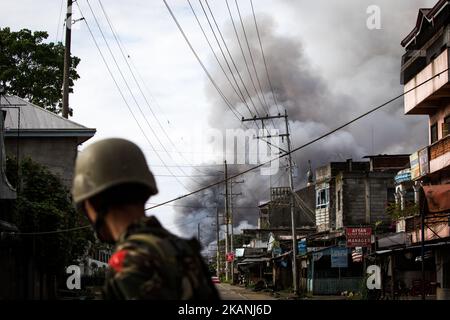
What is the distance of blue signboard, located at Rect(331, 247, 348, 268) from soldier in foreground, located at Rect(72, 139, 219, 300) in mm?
36569

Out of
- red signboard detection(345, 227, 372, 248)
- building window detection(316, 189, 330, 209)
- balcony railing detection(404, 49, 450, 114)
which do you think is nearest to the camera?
balcony railing detection(404, 49, 450, 114)

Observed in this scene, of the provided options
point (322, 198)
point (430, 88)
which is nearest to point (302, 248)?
point (322, 198)

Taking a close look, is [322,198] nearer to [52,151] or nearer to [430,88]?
[430,88]

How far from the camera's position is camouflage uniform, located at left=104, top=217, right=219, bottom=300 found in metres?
2.27

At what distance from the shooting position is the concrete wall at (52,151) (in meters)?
32.1

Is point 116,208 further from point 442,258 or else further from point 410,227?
point 410,227

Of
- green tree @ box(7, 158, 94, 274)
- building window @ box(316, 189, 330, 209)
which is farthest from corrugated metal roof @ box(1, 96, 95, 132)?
building window @ box(316, 189, 330, 209)

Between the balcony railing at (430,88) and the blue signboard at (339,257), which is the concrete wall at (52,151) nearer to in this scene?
the balcony railing at (430,88)

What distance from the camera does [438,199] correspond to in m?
17.7

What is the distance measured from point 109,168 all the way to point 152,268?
0.40m

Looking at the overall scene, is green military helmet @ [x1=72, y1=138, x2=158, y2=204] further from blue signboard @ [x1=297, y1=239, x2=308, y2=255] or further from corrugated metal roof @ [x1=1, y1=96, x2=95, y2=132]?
blue signboard @ [x1=297, y1=239, x2=308, y2=255]

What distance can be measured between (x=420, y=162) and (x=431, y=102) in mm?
2635

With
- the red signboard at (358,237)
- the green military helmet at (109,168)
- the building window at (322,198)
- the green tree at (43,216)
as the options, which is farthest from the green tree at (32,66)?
the green military helmet at (109,168)
